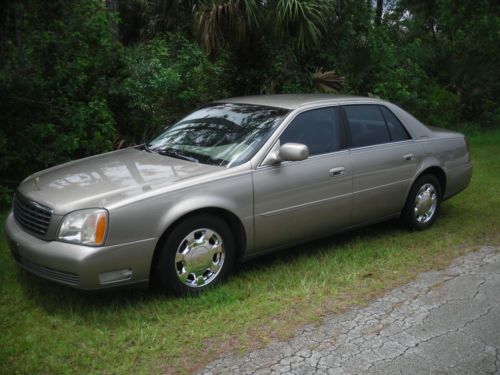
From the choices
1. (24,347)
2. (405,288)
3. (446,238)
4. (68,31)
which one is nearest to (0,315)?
(24,347)

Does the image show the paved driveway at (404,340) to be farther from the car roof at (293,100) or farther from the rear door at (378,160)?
the car roof at (293,100)

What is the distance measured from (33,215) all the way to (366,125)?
3.30 m

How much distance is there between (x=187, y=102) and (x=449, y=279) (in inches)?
236

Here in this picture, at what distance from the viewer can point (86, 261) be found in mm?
4070

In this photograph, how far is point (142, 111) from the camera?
9.16 metres

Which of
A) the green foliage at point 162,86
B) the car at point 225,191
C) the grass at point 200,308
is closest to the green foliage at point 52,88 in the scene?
the green foliage at point 162,86

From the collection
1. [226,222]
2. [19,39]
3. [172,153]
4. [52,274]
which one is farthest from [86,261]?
[19,39]

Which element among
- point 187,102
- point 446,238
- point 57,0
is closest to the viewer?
point 446,238

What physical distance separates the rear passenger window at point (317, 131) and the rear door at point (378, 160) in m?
0.16

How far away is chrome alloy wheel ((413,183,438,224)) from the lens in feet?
21.0

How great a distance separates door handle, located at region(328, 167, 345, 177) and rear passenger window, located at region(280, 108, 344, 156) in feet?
0.63

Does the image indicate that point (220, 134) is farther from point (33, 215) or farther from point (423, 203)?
point (423, 203)

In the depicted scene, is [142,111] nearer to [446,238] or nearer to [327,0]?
[327,0]

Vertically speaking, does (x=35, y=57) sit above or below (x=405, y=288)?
above
